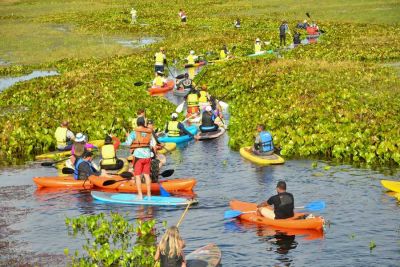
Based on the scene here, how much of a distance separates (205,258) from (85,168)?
10.3m

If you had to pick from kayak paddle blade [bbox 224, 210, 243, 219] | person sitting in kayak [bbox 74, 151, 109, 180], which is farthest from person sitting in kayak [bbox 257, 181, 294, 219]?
person sitting in kayak [bbox 74, 151, 109, 180]

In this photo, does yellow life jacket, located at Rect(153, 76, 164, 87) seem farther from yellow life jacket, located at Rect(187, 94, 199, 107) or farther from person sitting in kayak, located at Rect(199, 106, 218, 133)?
person sitting in kayak, located at Rect(199, 106, 218, 133)

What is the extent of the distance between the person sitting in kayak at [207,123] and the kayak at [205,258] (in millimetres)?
16443

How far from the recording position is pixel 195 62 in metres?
57.1

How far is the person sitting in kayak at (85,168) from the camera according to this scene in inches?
1073

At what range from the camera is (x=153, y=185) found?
25875mm

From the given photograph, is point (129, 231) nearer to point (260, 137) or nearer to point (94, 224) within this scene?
point (94, 224)

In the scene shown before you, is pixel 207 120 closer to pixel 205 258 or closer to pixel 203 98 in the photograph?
pixel 203 98

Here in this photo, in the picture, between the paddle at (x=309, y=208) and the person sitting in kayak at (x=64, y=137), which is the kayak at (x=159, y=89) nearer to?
the person sitting in kayak at (x=64, y=137)

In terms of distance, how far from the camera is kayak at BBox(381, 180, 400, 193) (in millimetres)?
24047

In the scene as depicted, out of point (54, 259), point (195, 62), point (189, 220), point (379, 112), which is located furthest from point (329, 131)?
point (195, 62)

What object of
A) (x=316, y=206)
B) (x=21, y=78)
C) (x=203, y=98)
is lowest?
(x=316, y=206)

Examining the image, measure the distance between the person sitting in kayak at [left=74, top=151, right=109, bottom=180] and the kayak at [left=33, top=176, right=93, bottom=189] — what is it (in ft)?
0.87

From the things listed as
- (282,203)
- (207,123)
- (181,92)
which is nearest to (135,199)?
(282,203)
